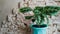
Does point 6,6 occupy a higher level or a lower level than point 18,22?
higher

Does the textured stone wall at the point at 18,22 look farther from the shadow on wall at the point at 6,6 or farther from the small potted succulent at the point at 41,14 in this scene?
the small potted succulent at the point at 41,14

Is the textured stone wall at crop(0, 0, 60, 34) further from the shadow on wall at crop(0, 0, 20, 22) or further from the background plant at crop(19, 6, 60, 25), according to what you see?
the background plant at crop(19, 6, 60, 25)

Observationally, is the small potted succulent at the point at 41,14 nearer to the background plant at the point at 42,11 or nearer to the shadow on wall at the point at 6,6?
the background plant at the point at 42,11

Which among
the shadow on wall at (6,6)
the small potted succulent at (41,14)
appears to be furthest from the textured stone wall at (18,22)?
the small potted succulent at (41,14)

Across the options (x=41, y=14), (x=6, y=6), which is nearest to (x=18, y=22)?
(x=6, y=6)

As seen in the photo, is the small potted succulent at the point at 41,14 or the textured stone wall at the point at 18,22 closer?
the small potted succulent at the point at 41,14

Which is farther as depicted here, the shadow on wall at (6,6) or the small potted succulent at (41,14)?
the shadow on wall at (6,6)

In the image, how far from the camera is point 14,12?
6.98 ft

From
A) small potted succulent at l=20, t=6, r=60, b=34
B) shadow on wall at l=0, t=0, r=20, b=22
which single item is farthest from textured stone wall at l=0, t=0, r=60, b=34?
small potted succulent at l=20, t=6, r=60, b=34

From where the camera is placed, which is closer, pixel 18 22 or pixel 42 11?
pixel 42 11

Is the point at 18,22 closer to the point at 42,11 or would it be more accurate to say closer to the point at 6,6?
the point at 6,6

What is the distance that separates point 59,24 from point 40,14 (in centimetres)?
42

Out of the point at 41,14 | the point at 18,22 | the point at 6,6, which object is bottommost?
the point at 18,22

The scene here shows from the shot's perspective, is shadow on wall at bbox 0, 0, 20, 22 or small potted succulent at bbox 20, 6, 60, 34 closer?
small potted succulent at bbox 20, 6, 60, 34
